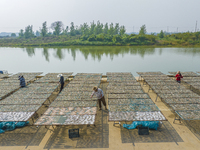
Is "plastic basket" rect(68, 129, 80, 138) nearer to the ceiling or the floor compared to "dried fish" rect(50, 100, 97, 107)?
nearer to the floor

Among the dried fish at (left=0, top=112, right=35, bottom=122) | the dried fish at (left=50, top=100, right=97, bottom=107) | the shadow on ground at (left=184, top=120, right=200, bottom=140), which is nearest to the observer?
the shadow on ground at (left=184, top=120, right=200, bottom=140)

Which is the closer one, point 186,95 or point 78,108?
point 78,108

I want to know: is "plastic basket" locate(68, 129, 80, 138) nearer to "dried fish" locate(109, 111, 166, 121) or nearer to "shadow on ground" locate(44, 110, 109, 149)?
"shadow on ground" locate(44, 110, 109, 149)

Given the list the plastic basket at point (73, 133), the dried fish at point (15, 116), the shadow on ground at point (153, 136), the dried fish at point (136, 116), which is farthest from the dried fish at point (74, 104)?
the shadow on ground at point (153, 136)

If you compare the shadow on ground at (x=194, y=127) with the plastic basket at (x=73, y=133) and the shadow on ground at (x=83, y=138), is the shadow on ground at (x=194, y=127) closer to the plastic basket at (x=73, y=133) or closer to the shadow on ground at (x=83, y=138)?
the shadow on ground at (x=83, y=138)

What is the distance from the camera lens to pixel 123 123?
6.86 metres

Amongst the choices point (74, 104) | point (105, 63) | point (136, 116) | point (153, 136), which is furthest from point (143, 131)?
point (105, 63)

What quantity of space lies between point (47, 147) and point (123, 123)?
374 cm

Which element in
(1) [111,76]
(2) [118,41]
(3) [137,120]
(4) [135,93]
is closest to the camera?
(3) [137,120]

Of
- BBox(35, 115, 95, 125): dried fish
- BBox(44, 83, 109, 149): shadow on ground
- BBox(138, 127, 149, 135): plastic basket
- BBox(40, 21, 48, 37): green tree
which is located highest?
BBox(40, 21, 48, 37): green tree

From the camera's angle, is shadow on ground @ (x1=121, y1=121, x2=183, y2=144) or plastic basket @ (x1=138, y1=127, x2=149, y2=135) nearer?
shadow on ground @ (x1=121, y1=121, x2=183, y2=144)

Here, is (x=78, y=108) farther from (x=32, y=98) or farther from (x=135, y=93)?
(x=135, y=93)

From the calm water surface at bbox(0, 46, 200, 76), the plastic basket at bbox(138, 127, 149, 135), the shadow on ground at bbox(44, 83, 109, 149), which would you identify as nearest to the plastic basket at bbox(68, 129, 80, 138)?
the shadow on ground at bbox(44, 83, 109, 149)

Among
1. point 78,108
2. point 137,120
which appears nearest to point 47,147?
point 78,108
